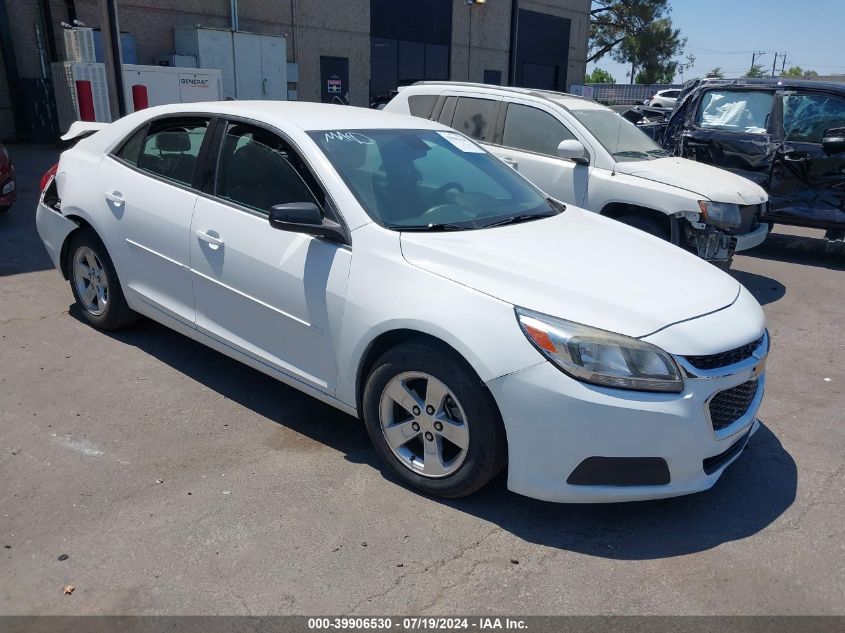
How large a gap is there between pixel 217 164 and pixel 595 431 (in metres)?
2.63

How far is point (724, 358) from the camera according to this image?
3.15 meters

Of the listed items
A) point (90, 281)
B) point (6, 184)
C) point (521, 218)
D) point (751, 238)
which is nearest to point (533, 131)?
point (751, 238)

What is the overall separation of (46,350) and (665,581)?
13.5ft

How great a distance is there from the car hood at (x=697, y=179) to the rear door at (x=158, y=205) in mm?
4139

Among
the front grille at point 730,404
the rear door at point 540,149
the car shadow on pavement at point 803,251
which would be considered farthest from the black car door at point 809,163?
the front grille at point 730,404

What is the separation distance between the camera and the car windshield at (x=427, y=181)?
3.73 meters

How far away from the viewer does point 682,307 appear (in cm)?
324

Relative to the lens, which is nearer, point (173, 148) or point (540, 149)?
point (173, 148)

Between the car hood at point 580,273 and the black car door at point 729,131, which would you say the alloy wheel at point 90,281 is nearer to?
the car hood at point 580,273

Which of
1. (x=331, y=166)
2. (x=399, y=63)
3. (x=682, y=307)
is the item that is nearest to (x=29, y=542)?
(x=331, y=166)

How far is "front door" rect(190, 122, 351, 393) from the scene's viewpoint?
3.60 metres

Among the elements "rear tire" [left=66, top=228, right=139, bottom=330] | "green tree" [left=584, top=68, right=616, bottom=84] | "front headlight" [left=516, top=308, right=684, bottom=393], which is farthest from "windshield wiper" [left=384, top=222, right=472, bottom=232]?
"green tree" [left=584, top=68, right=616, bottom=84]

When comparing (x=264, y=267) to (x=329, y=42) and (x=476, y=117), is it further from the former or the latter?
(x=329, y=42)

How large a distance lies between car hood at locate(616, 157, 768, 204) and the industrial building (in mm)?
7120
